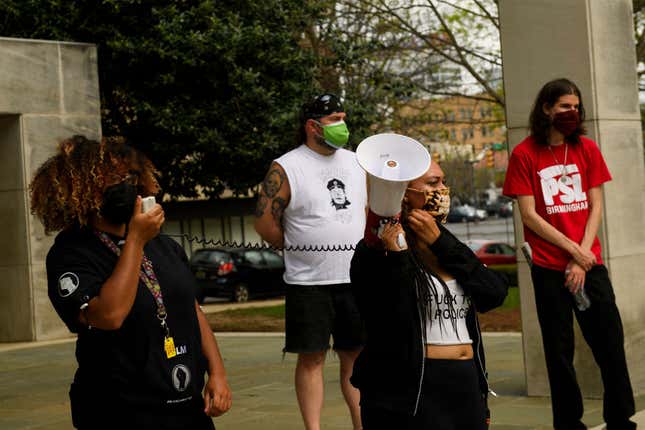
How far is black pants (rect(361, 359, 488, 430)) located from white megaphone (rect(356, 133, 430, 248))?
1.99ft

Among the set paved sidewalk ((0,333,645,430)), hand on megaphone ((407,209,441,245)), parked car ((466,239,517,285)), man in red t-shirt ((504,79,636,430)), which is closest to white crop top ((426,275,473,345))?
hand on megaphone ((407,209,441,245))

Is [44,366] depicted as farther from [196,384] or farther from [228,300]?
[228,300]

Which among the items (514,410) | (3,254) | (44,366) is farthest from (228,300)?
(514,410)

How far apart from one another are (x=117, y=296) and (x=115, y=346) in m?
0.21

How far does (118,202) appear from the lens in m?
3.53

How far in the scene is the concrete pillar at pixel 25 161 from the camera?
14617 millimetres

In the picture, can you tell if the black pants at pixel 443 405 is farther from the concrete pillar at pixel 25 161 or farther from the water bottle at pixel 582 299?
the concrete pillar at pixel 25 161

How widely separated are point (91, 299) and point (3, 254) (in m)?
12.1

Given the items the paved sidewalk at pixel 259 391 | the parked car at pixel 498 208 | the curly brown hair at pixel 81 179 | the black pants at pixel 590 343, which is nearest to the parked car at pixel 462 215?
Result: the parked car at pixel 498 208

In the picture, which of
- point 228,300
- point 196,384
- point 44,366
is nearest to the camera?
point 196,384

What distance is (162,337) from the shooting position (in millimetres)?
3541

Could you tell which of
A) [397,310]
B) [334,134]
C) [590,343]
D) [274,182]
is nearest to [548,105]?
[334,134]

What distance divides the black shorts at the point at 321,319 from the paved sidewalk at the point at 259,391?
3.41 feet

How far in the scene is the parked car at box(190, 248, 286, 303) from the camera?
28.4m
